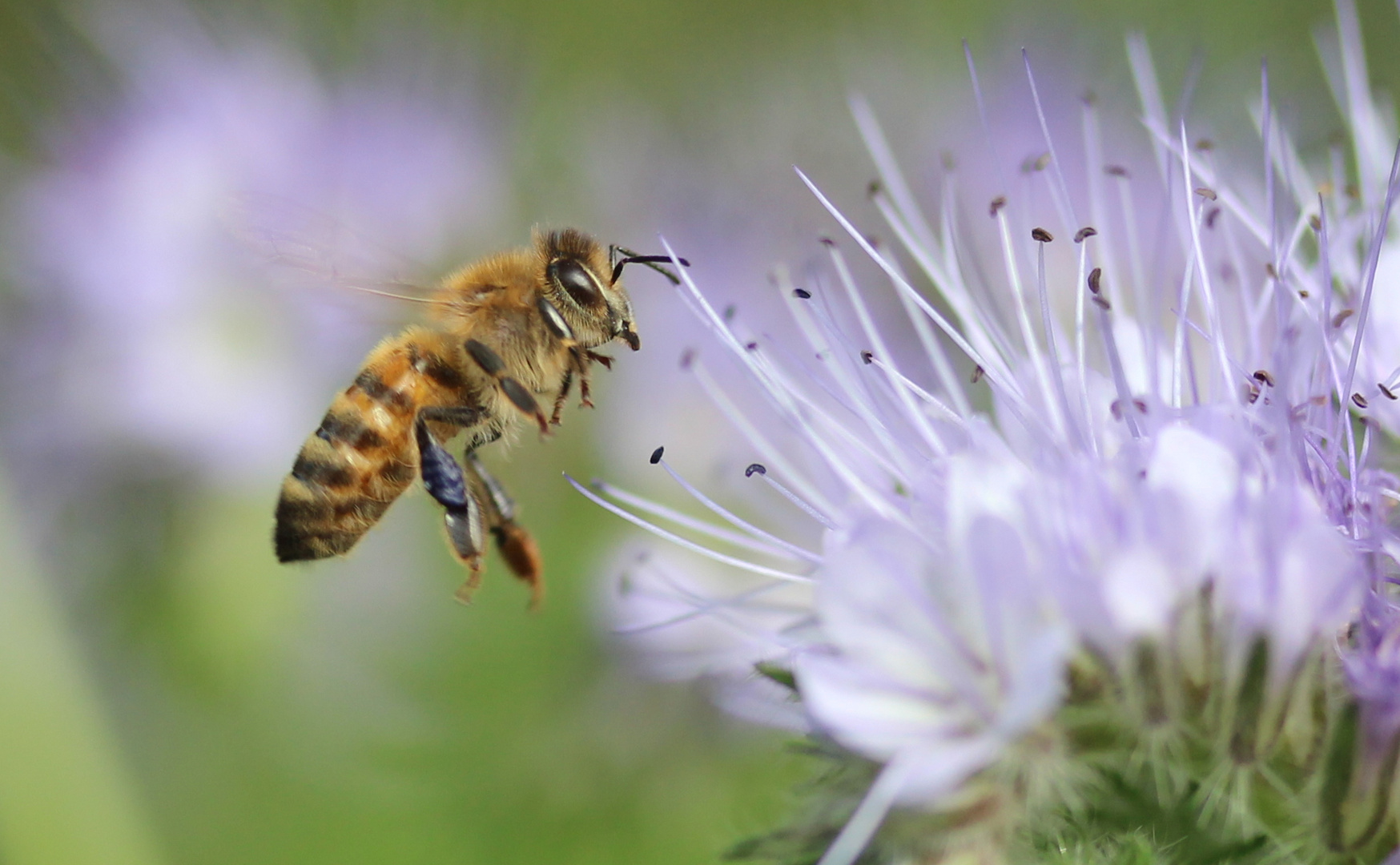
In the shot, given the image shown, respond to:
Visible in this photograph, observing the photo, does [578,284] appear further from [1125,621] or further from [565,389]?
[1125,621]

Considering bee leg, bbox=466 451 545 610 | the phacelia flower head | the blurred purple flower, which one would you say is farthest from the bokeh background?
the phacelia flower head

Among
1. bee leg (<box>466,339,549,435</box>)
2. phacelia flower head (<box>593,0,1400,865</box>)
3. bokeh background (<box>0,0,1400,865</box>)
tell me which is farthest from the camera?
bokeh background (<box>0,0,1400,865</box>)

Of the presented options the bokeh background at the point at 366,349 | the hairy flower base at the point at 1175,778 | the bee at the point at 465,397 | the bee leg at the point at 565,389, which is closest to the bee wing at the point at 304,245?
the bee at the point at 465,397

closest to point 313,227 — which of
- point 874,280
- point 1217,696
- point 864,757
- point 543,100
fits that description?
point 864,757

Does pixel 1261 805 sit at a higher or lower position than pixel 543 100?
lower

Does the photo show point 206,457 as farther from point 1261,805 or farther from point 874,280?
point 1261,805

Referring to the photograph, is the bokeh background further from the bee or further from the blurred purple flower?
the bee
